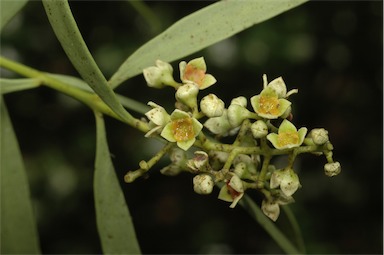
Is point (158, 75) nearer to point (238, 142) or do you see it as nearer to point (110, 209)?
point (238, 142)

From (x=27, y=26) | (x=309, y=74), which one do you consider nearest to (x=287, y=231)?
(x=309, y=74)

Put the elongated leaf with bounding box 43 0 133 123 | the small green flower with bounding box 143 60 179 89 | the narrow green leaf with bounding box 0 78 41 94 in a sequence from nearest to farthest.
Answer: the elongated leaf with bounding box 43 0 133 123 → the small green flower with bounding box 143 60 179 89 → the narrow green leaf with bounding box 0 78 41 94

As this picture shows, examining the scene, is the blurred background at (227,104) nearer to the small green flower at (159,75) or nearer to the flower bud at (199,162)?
the small green flower at (159,75)

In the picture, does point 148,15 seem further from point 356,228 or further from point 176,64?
point 356,228

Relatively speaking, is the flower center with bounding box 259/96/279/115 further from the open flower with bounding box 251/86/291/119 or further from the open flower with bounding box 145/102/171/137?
the open flower with bounding box 145/102/171/137

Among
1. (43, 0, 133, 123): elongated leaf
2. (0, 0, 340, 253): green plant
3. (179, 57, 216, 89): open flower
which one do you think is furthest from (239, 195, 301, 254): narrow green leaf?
(43, 0, 133, 123): elongated leaf

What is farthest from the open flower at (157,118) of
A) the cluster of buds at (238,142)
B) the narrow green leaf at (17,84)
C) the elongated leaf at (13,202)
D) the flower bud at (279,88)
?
the elongated leaf at (13,202)
